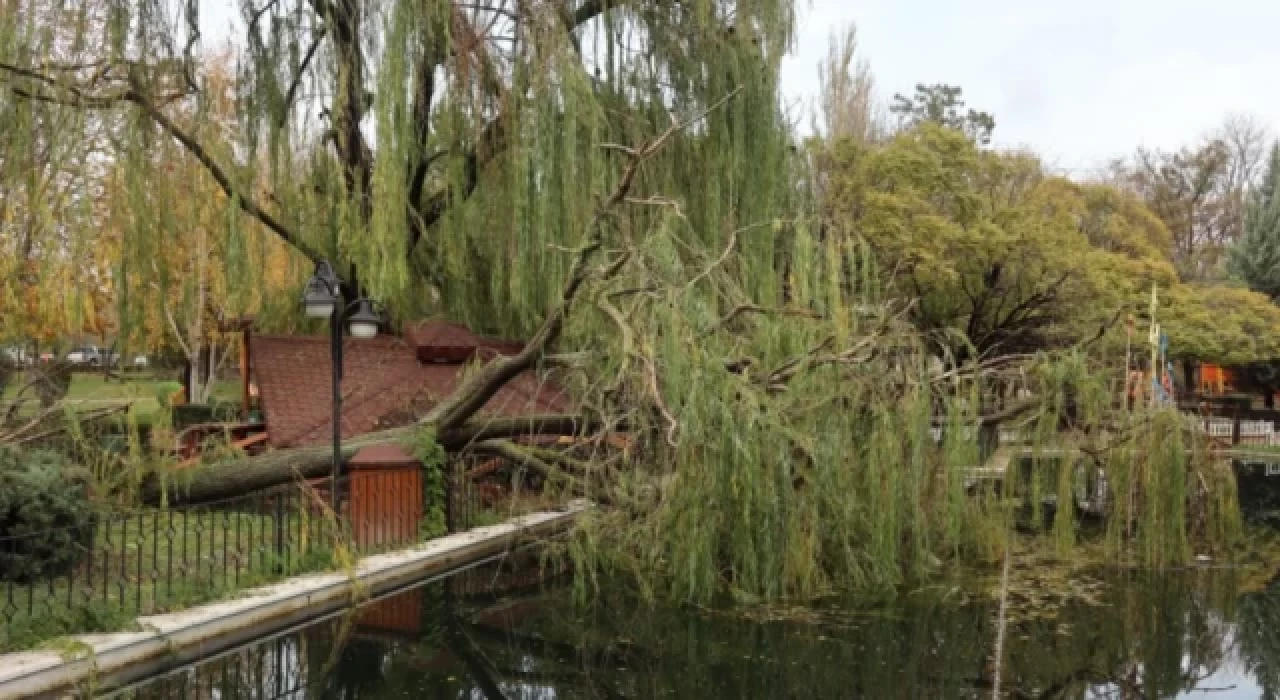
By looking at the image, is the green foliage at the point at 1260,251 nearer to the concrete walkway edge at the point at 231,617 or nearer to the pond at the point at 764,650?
the pond at the point at 764,650

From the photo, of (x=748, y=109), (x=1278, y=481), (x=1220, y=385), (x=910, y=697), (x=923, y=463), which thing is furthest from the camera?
(x=1220, y=385)

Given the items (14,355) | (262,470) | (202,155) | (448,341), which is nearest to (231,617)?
(262,470)

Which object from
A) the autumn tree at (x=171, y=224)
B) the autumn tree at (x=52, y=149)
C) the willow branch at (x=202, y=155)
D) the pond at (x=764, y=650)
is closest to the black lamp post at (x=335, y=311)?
the pond at (x=764, y=650)

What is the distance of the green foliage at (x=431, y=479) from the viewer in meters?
10.2

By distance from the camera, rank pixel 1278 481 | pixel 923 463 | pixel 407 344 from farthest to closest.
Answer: pixel 1278 481, pixel 407 344, pixel 923 463

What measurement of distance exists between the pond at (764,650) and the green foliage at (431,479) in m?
1.34

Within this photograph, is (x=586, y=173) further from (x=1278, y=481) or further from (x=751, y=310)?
(x=1278, y=481)

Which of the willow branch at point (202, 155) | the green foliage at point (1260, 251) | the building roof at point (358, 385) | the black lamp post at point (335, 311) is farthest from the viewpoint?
the green foliage at point (1260, 251)

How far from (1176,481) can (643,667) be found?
5.58 metres

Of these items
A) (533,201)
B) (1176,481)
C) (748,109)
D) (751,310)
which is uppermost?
(748,109)

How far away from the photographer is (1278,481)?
20.6m

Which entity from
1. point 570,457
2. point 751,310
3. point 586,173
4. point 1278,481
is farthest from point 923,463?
point 1278,481

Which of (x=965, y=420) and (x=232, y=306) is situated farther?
(x=232, y=306)

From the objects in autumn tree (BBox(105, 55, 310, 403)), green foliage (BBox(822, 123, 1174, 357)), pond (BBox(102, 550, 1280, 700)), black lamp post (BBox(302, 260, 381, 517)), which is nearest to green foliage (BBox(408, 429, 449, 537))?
black lamp post (BBox(302, 260, 381, 517))
